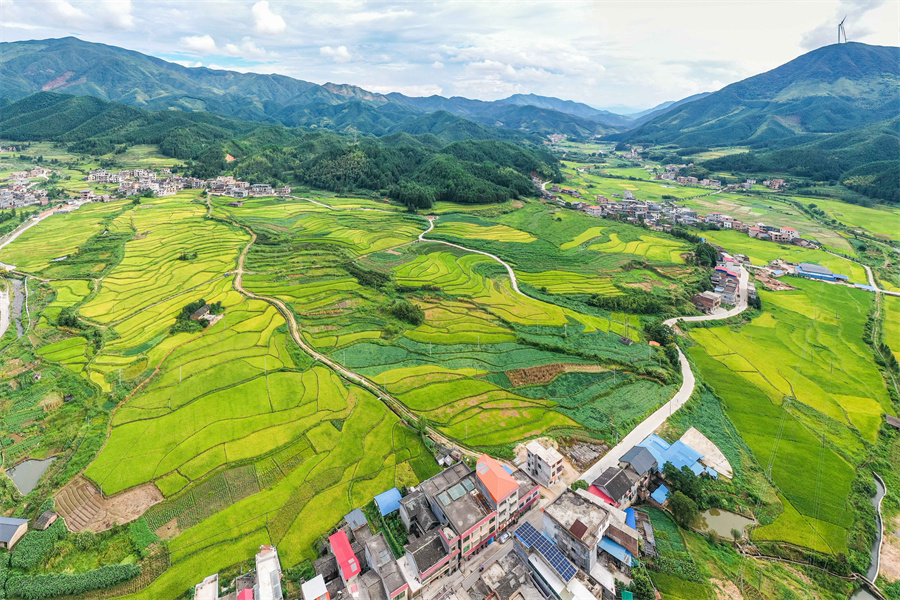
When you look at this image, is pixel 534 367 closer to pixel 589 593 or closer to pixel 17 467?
pixel 589 593

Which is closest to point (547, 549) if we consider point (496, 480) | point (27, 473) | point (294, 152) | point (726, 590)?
point (496, 480)

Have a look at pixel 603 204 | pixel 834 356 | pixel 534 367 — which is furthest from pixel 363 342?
pixel 603 204

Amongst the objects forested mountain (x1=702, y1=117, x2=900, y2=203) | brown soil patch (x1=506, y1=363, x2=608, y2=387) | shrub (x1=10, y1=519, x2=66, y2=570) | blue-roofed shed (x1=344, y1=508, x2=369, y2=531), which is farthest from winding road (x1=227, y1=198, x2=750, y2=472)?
forested mountain (x1=702, y1=117, x2=900, y2=203)

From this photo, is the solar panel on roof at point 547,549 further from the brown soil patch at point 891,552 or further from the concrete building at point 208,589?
the brown soil patch at point 891,552

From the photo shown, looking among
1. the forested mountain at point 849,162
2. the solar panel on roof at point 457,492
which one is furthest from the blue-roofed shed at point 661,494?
the forested mountain at point 849,162

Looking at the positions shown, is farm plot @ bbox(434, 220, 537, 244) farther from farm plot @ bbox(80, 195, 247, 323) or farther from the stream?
the stream

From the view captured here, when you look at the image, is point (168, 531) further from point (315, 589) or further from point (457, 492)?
point (457, 492)
